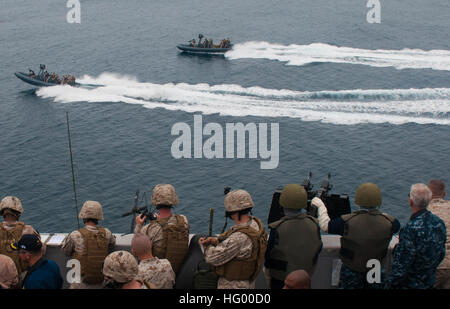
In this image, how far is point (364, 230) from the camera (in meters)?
9.59

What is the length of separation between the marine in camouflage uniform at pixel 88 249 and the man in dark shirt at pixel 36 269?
1087mm

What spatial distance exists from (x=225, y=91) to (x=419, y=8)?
180 ft

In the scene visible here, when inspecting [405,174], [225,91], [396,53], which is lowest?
[405,174]

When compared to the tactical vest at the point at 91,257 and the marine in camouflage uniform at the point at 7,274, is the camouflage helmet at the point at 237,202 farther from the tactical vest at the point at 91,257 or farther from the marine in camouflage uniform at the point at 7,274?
the marine in camouflage uniform at the point at 7,274

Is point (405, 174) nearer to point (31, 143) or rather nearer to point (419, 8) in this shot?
point (31, 143)

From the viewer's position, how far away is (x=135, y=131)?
60.6 metres

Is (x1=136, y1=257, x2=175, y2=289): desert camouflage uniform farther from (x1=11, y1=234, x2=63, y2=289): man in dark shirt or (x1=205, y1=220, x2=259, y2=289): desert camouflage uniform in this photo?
(x1=11, y1=234, x2=63, y2=289): man in dark shirt

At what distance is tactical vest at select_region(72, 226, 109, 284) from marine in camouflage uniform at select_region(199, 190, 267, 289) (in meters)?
2.17

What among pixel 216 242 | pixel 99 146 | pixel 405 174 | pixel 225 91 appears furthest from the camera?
pixel 225 91

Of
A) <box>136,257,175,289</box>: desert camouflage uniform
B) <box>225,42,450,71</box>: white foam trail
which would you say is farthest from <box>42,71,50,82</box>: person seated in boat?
<box>136,257,175,289</box>: desert camouflage uniform

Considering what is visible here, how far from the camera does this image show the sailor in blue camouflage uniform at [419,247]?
9062 mm

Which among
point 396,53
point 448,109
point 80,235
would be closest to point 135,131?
point 448,109

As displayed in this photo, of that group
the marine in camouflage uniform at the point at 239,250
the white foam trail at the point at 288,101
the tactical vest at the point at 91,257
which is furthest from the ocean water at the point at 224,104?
the marine in camouflage uniform at the point at 239,250

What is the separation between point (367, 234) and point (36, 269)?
5.64 m
